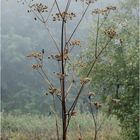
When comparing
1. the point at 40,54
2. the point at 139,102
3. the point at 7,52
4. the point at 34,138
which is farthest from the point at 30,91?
the point at 40,54

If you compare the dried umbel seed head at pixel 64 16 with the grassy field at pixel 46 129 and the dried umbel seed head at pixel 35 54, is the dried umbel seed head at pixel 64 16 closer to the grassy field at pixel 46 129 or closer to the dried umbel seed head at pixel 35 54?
the dried umbel seed head at pixel 35 54

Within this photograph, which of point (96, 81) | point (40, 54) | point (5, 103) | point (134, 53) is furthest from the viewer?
point (5, 103)

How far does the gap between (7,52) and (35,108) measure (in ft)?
29.0

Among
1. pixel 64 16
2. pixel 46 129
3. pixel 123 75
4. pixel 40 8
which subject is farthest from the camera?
pixel 46 129

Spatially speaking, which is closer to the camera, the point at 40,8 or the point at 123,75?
the point at 40,8

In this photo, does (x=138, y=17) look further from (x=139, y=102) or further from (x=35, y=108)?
(x=35, y=108)

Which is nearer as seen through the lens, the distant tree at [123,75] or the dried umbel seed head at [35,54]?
the dried umbel seed head at [35,54]

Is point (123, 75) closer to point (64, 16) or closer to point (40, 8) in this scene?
point (40, 8)

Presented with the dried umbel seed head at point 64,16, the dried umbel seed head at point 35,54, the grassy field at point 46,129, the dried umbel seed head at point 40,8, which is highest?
the dried umbel seed head at point 40,8

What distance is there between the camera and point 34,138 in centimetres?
1866

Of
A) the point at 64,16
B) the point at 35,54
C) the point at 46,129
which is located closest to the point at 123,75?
the point at 46,129

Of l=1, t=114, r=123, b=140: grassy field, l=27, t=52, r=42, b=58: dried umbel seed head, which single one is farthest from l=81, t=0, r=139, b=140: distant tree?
l=27, t=52, r=42, b=58: dried umbel seed head

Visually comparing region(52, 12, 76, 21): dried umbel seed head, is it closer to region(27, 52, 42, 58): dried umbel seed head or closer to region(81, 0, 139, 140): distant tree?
region(27, 52, 42, 58): dried umbel seed head

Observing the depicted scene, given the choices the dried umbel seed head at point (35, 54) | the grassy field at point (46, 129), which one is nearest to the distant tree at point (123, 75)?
the grassy field at point (46, 129)
